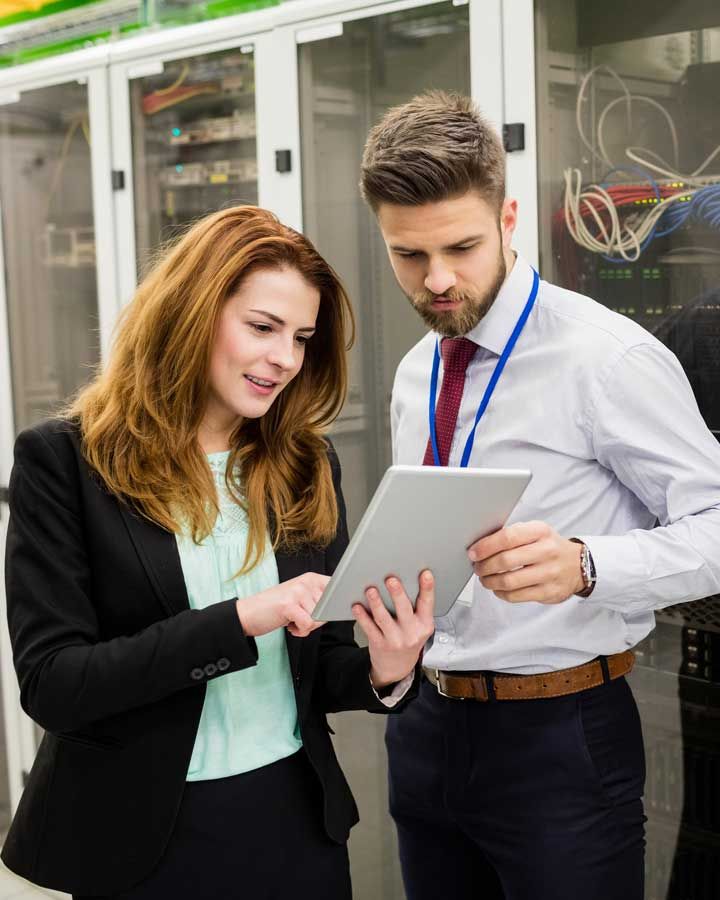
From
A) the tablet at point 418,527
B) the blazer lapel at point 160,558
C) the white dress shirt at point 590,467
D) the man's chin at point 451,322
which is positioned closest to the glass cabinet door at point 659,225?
the white dress shirt at point 590,467

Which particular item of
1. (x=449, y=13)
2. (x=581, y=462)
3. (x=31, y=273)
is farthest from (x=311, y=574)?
(x=31, y=273)

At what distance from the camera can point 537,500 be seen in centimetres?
166

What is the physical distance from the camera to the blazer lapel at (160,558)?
147 cm

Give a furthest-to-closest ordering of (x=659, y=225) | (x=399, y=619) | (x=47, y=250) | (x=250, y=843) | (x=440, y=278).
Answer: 1. (x=47, y=250)
2. (x=659, y=225)
3. (x=440, y=278)
4. (x=250, y=843)
5. (x=399, y=619)

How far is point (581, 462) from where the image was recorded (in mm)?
1653

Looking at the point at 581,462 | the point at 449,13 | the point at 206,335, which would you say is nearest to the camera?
the point at 206,335

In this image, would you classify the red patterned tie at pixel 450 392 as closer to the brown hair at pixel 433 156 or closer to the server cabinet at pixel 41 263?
the brown hair at pixel 433 156

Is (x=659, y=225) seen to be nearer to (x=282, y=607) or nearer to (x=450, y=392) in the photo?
(x=450, y=392)

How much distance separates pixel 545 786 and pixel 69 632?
0.73 m

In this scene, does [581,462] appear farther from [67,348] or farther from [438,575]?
[67,348]

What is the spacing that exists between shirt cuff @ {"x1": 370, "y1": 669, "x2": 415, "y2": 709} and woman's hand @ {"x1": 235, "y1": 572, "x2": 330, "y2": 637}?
194 mm

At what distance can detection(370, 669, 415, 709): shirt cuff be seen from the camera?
1.54 metres

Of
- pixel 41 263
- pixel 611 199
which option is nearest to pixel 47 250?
pixel 41 263

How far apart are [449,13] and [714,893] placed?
1810 mm
